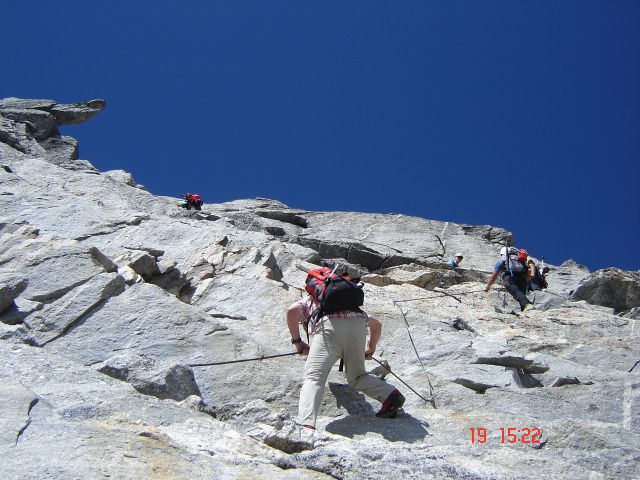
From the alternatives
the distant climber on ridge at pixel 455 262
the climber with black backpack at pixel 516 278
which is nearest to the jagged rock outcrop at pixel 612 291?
the climber with black backpack at pixel 516 278

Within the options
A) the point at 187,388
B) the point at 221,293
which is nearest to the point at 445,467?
the point at 187,388

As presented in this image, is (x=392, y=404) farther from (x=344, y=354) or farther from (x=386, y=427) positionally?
→ (x=344, y=354)

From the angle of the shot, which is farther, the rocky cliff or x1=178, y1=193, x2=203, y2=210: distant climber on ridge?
x1=178, y1=193, x2=203, y2=210: distant climber on ridge

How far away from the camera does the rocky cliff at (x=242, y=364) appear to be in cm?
700

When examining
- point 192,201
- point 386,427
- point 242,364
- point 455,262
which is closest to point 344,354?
point 386,427

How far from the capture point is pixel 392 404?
907 centimetres

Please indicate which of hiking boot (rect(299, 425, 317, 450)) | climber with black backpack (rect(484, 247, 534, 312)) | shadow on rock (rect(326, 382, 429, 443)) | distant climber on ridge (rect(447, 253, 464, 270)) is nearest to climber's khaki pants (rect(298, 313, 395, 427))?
shadow on rock (rect(326, 382, 429, 443))

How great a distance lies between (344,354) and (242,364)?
1.64 metres

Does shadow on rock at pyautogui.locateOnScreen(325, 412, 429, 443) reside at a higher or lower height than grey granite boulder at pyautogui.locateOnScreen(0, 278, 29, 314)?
lower

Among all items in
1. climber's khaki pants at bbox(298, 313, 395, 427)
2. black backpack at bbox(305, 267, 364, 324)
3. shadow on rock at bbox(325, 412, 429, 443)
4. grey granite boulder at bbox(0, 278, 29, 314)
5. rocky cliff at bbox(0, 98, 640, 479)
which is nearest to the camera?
rocky cliff at bbox(0, 98, 640, 479)

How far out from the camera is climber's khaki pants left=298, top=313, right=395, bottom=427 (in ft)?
29.6

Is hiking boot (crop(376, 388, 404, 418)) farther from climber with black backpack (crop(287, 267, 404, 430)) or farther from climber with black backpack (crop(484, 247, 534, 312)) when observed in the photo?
climber with black backpack (crop(484, 247, 534, 312))

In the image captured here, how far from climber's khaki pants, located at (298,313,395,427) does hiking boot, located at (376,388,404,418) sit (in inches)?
3.2
